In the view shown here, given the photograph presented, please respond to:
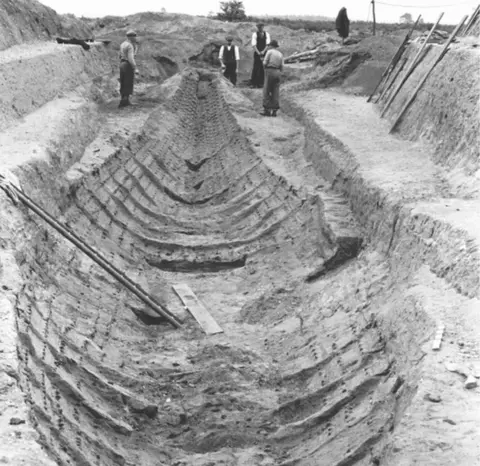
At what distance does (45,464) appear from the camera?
4.93 metres

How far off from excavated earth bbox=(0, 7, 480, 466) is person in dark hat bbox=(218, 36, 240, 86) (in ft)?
26.3

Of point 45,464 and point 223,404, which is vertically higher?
point 45,464

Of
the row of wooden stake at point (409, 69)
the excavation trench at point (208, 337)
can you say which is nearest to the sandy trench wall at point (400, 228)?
the excavation trench at point (208, 337)

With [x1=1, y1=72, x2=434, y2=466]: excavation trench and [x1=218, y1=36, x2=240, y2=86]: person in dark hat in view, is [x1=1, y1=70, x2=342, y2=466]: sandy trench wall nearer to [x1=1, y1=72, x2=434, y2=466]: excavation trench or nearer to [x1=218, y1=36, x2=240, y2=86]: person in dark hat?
[x1=1, y1=72, x2=434, y2=466]: excavation trench

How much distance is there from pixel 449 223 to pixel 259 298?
3.14 m

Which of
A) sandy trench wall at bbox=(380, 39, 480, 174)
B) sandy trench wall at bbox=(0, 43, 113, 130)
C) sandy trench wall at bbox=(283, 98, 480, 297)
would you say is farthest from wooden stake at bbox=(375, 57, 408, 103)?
sandy trench wall at bbox=(0, 43, 113, 130)

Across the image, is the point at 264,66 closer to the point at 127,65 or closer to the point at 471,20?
the point at 127,65

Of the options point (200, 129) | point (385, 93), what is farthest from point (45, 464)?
point (200, 129)

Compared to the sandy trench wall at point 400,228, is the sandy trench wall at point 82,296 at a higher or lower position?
lower

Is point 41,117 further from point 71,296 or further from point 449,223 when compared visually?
point 449,223

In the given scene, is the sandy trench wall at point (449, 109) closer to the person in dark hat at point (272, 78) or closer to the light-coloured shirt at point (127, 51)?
the person in dark hat at point (272, 78)

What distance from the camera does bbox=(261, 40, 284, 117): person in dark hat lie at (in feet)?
55.0

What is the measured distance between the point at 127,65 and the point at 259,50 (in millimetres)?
5371

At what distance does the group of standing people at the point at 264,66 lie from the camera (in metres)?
16.9
